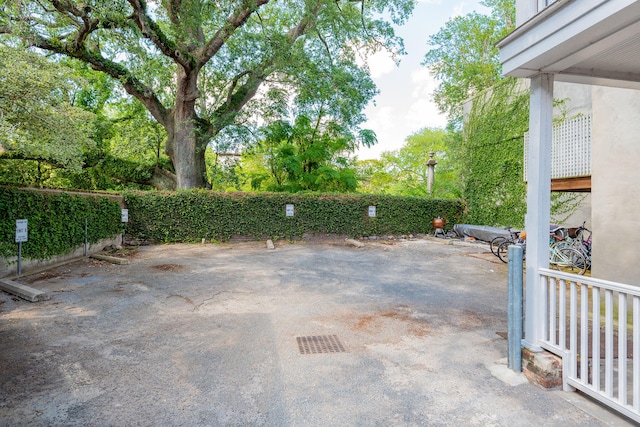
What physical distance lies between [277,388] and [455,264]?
646 centimetres

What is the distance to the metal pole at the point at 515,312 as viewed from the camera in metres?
2.80

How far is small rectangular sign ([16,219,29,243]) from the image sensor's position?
601 centimetres

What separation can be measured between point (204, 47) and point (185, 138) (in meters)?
3.26

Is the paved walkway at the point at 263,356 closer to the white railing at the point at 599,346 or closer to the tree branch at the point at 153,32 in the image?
the white railing at the point at 599,346

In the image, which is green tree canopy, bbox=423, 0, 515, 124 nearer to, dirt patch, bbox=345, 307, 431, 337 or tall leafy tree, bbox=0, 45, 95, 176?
dirt patch, bbox=345, 307, 431, 337

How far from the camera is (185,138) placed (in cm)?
1257

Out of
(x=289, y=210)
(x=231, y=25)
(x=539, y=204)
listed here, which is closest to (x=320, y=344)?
(x=539, y=204)

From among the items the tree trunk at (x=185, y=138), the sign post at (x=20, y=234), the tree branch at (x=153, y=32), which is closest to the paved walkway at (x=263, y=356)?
the sign post at (x=20, y=234)

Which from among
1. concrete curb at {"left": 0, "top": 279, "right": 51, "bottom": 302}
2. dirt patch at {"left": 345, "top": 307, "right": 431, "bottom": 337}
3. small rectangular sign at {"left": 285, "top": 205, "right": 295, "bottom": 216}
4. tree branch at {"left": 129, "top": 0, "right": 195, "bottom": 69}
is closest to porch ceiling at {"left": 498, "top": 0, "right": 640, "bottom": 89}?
dirt patch at {"left": 345, "top": 307, "right": 431, "bottom": 337}

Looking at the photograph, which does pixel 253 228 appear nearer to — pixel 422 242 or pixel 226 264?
pixel 226 264

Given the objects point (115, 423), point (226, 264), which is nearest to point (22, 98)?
Answer: point (226, 264)

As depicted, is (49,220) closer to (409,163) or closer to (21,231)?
(21,231)

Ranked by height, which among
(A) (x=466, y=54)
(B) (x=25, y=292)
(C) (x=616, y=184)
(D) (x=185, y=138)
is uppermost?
(A) (x=466, y=54)

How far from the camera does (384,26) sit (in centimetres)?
1326
